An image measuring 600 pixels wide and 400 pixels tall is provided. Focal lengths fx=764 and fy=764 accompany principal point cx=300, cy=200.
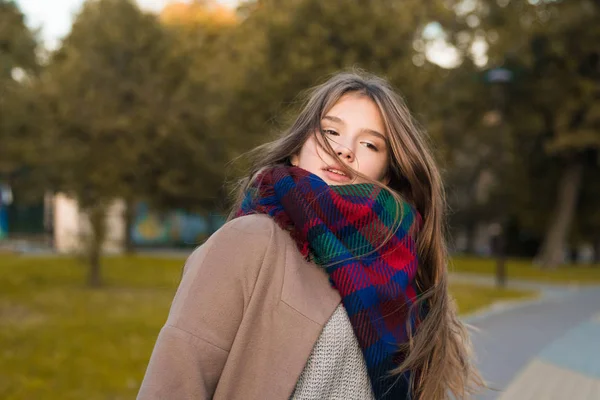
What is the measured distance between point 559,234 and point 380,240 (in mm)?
31867

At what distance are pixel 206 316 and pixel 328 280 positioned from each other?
355 mm

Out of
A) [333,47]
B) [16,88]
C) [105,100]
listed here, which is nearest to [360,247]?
[16,88]

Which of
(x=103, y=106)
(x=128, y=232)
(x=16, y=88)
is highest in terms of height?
(x=16, y=88)

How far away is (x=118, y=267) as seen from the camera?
77.0 ft

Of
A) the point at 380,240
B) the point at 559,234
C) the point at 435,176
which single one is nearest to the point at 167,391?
the point at 380,240

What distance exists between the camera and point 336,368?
1899 millimetres

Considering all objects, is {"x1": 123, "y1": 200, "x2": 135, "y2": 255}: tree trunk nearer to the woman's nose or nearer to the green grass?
the green grass

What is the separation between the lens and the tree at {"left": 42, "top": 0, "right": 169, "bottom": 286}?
62.8 feet

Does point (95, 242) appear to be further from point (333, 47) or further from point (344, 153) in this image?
point (344, 153)

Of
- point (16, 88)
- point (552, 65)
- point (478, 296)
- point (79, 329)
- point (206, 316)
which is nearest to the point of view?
point (206, 316)

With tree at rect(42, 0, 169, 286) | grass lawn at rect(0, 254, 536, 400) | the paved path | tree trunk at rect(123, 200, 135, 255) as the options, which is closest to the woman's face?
the paved path

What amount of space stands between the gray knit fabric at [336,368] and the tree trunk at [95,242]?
16.3 m

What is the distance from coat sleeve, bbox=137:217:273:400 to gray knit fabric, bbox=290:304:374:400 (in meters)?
0.22

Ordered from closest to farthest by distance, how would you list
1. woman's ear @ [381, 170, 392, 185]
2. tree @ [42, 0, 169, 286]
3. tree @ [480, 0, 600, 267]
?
1. woman's ear @ [381, 170, 392, 185]
2. tree @ [42, 0, 169, 286]
3. tree @ [480, 0, 600, 267]
